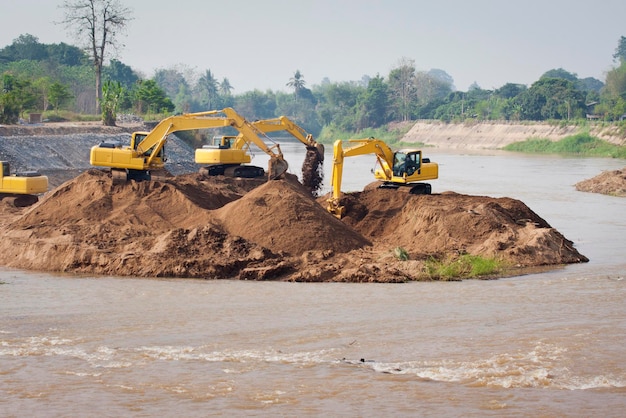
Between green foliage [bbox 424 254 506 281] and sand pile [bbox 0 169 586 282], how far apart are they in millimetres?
382

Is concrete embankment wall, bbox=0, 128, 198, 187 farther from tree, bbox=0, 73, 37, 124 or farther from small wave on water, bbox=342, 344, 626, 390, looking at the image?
small wave on water, bbox=342, 344, 626, 390

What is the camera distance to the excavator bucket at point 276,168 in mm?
30062

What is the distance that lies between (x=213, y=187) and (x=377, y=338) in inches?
542

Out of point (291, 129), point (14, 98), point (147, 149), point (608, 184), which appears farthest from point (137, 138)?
point (608, 184)

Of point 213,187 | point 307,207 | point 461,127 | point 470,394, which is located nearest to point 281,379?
point 470,394

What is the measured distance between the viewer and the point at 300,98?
167 metres

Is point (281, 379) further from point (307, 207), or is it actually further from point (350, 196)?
point (350, 196)

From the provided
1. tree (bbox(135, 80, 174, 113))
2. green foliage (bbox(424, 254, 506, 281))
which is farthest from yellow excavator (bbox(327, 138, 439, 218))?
tree (bbox(135, 80, 174, 113))

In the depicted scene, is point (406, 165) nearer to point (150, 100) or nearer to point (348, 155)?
point (348, 155)

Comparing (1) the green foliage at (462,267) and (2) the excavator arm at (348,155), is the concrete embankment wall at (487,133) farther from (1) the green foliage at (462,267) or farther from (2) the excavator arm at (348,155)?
(1) the green foliage at (462,267)

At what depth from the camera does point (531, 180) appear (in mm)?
54375

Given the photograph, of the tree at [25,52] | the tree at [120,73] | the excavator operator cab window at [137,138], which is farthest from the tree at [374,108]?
the excavator operator cab window at [137,138]

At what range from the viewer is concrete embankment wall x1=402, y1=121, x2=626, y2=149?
91.9 meters

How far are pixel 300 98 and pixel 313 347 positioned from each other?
153 m
